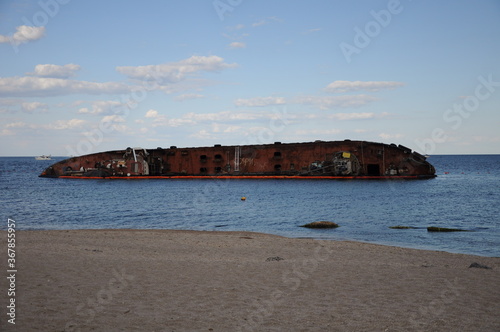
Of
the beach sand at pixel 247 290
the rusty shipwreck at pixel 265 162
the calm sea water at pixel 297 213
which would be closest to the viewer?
the beach sand at pixel 247 290

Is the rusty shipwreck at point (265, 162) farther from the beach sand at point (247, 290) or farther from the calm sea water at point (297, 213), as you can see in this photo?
the beach sand at point (247, 290)

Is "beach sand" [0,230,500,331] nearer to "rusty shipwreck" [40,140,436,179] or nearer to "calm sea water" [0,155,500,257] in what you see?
"calm sea water" [0,155,500,257]

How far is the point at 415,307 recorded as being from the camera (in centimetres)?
955

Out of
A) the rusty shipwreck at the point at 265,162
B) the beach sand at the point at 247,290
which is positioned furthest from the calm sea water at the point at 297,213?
the beach sand at the point at 247,290

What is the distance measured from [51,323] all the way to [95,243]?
10.7 meters

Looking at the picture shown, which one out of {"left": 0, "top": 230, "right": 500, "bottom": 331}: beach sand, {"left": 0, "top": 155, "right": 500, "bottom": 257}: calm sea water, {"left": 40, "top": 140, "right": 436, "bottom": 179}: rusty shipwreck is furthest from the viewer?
{"left": 40, "top": 140, "right": 436, "bottom": 179}: rusty shipwreck

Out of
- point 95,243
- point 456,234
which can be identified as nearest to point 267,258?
point 95,243

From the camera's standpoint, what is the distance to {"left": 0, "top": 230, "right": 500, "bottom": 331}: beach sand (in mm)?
8422

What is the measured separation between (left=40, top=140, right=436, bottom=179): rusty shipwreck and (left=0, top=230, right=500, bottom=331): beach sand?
138ft

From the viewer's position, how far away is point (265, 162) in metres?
64.1

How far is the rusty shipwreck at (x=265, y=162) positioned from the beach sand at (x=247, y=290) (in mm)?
42136

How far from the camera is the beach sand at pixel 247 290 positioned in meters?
8.42

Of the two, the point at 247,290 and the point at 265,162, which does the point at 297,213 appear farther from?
the point at 265,162

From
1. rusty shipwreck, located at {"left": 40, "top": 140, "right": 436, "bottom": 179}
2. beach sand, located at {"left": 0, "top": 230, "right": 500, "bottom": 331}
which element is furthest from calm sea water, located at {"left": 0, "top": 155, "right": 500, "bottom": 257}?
beach sand, located at {"left": 0, "top": 230, "right": 500, "bottom": 331}
